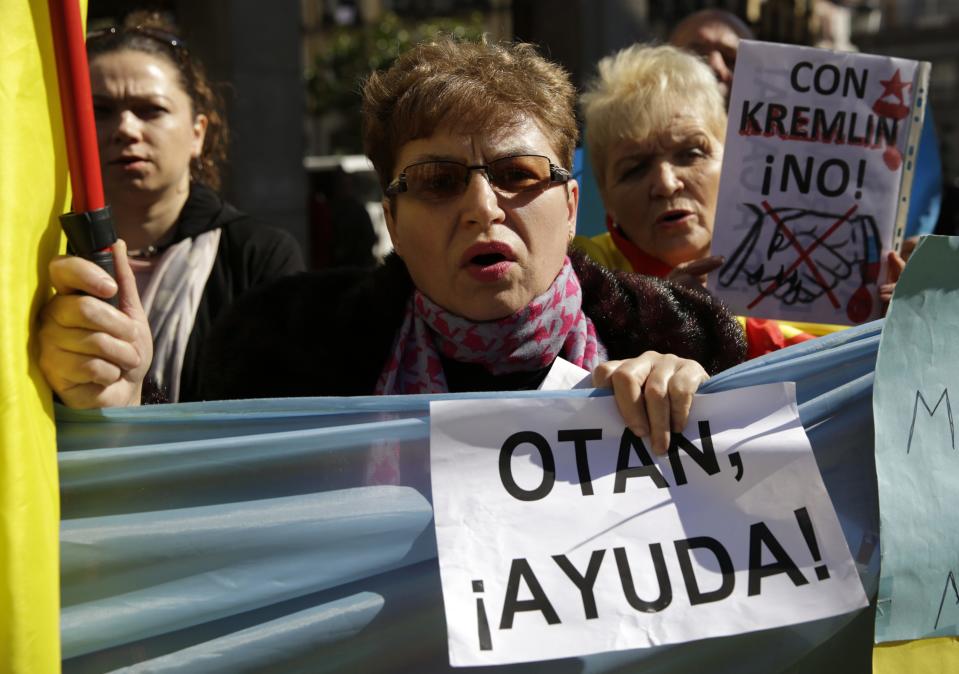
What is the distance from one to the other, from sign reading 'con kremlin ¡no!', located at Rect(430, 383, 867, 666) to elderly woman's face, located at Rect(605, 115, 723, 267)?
3.88 feet

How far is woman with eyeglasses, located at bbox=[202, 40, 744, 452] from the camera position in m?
1.93

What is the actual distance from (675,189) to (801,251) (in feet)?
1.16

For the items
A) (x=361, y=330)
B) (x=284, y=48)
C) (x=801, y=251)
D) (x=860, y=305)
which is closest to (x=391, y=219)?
(x=361, y=330)

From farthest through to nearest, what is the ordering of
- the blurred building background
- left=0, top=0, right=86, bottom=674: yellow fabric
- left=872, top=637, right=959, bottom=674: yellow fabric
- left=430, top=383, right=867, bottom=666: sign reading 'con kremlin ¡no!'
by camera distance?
the blurred building background → left=872, top=637, right=959, bottom=674: yellow fabric → left=430, top=383, right=867, bottom=666: sign reading 'con kremlin ¡no!' → left=0, top=0, right=86, bottom=674: yellow fabric

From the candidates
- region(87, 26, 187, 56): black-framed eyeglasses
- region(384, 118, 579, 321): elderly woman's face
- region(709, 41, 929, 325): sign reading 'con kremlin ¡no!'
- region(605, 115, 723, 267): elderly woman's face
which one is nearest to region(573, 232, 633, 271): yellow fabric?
region(605, 115, 723, 267): elderly woman's face

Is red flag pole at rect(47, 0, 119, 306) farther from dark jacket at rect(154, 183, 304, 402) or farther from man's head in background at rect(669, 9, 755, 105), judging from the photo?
man's head in background at rect(669, 9, 755, 105)

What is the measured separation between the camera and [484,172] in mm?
1911

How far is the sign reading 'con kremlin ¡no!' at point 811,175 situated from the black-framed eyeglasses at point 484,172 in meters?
0.85

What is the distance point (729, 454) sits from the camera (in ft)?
5.45

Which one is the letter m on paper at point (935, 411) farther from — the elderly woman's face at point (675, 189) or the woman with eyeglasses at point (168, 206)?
the woman with eyeglasses at point (168, 206)

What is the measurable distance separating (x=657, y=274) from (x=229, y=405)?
1.46 metres

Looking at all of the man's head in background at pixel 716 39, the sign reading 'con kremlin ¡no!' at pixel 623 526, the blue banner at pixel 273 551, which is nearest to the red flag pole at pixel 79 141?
the blue banner at pixel 273 551

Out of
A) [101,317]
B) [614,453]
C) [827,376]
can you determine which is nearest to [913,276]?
[827,376]

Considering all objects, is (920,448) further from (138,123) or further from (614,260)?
(138,123)
